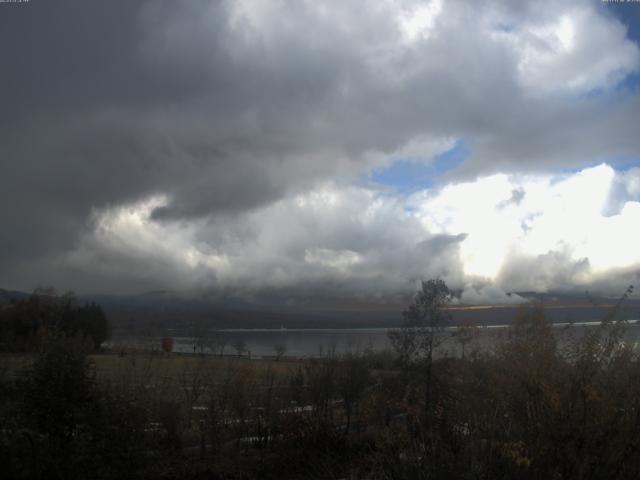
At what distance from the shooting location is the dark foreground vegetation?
281 inches

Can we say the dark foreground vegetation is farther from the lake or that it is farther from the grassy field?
the lake

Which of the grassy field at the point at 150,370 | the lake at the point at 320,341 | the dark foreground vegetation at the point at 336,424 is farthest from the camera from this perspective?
the grassy field at the point at 150,370

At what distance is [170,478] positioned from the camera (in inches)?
436

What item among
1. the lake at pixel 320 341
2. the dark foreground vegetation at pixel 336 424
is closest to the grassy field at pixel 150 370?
the dark foreground vegetation at pixel 336 424

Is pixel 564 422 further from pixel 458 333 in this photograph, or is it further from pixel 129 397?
pixel 458 333

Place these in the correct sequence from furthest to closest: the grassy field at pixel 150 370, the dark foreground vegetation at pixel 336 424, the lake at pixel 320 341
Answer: the grassy field at pixel 150 370 → the lake at pixel 320 341 → the dark foreground vegetation at pixel 336 424

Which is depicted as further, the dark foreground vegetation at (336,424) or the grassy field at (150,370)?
the grassy field at (150,370)

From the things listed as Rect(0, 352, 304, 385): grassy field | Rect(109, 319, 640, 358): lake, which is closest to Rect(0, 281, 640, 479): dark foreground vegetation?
Rect(0, 352, 304, 385): grassy field

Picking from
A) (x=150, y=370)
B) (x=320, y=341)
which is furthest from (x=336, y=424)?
(x=320, y=341)

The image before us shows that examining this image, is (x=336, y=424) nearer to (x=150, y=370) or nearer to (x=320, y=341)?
(x=150, y=370)

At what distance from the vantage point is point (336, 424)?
14570 mm

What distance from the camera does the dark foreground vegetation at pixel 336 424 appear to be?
281 inches

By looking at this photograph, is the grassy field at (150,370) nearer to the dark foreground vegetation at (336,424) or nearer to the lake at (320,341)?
the dark foreground vegetation at (336,424)

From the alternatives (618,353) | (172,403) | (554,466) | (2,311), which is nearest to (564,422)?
(554,466)
